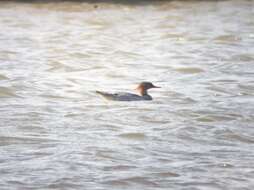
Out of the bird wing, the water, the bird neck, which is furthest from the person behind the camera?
the bird neck

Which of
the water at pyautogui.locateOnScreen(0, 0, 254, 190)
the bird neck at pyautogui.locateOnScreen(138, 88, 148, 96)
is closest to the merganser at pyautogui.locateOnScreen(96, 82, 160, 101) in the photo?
the bird neck at pyautogui.locateOnScreen(138, 88, 148, 96)

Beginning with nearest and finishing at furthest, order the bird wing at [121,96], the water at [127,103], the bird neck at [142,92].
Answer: the water at [127,103] → the bird wing at [121,96] → the bird neck at [142,92]

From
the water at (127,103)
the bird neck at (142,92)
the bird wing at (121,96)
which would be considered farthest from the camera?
the bird neck at (142,92)

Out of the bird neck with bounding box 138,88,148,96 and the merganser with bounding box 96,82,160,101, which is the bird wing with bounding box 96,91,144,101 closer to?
the merganser with bounding box 96,82,160,101

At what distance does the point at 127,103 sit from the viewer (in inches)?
501

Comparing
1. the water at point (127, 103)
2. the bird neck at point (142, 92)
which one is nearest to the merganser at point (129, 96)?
the bird neck at point (142, 92)

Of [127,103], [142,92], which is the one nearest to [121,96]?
[127,103]

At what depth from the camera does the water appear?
891cm

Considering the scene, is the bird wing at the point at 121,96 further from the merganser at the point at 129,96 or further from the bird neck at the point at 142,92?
the bird neck at the point at 142,92

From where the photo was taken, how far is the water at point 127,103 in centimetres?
891

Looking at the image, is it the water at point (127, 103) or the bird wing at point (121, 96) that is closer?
the water at point (127, 103)

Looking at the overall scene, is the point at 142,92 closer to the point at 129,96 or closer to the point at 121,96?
the point at 129,96

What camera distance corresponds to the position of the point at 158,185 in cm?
848

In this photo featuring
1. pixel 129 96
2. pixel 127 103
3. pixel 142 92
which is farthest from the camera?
pixel 142 92
